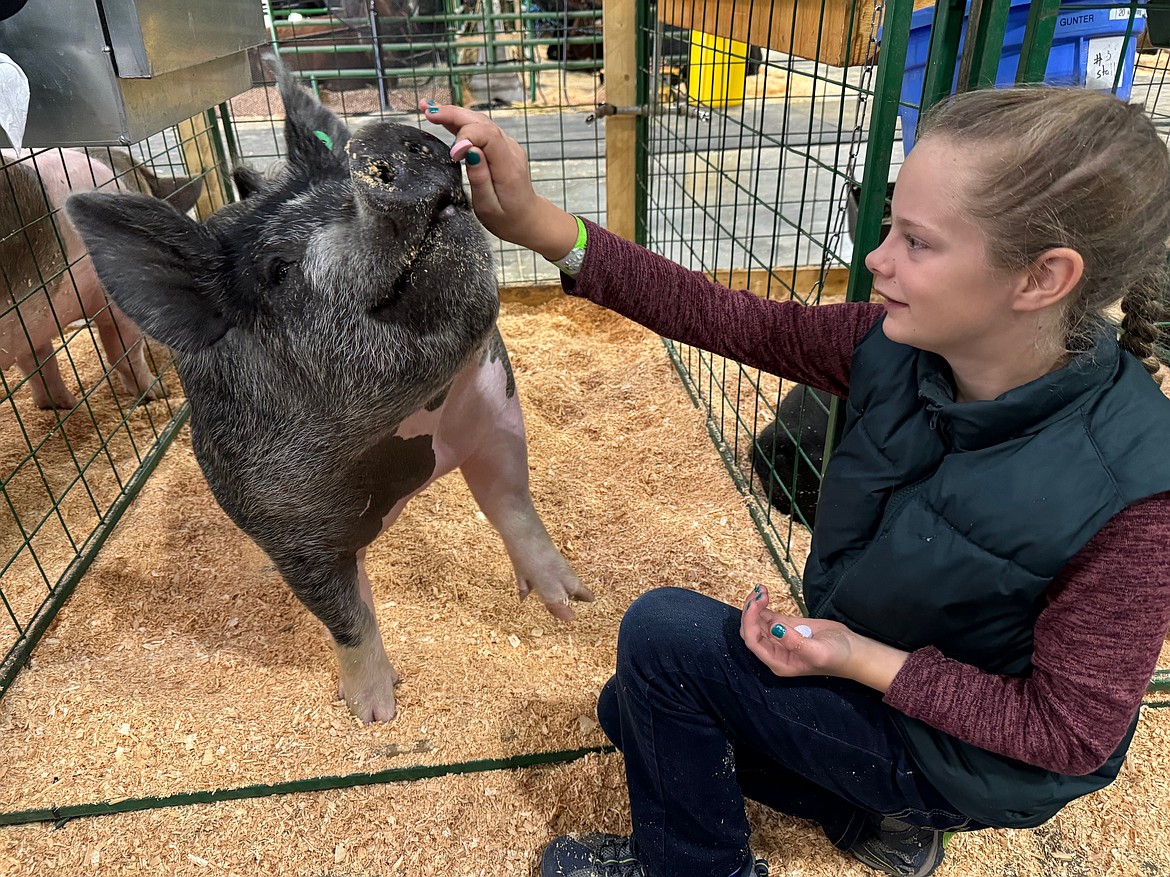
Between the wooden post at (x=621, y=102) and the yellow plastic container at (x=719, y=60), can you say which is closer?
the yellow plastic container at (x=719, y=60)

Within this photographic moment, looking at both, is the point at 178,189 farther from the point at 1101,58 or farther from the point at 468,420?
the point at 1101,58

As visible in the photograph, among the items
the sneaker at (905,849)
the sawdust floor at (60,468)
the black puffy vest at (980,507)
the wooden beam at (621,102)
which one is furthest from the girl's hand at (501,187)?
the wooden beam at (621,102)

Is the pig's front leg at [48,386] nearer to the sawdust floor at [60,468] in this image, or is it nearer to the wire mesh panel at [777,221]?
the sawdust floor at [60,468]

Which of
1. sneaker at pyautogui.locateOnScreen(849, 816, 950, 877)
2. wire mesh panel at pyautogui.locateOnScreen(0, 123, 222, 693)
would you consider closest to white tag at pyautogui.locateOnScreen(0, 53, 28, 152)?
wire mesh panel at pyautogui.locateOnScreen(0, 123, 222, 693)

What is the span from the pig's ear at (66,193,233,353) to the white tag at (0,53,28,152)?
21 cm

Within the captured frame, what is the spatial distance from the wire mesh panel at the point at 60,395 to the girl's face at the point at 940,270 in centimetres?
158

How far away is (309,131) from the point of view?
4.90ft

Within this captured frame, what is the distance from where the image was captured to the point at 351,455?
145cm

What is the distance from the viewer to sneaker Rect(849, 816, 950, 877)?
143 cm

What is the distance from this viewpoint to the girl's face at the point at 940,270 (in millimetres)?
970

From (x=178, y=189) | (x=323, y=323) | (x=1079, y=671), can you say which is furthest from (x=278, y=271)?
(x=178, y=189)

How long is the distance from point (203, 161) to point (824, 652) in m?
3.53

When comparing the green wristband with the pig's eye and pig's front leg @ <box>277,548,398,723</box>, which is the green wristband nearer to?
the pig's eye

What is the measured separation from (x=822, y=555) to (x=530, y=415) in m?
1.74
